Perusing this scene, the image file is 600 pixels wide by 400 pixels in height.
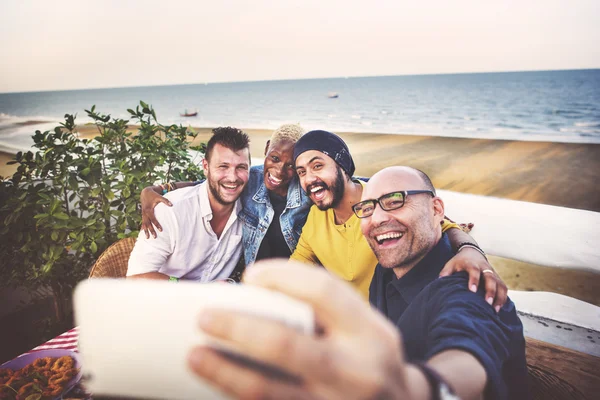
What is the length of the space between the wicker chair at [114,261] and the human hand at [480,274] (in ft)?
6.72

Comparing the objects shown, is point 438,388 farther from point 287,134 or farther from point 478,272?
point 287,134

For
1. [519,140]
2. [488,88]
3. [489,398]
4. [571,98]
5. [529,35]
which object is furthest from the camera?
[488,88]

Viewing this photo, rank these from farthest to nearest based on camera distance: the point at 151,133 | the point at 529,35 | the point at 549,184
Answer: the point at 549,184 → the point at 529,35 → the point at 151,133

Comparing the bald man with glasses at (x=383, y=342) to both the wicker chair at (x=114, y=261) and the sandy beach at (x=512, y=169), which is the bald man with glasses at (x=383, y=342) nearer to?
the wicker chair at (x=114, y=261)

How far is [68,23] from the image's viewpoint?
3908 millimetres

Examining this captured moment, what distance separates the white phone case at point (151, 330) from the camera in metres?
0.44

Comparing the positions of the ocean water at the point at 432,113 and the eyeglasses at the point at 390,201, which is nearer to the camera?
the eyeglasses at the point at 390,201

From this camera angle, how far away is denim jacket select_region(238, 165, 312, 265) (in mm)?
2357

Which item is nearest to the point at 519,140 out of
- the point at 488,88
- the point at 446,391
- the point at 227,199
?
the point at 227,199

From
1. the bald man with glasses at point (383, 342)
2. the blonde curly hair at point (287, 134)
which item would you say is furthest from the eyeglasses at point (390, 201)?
the blonde curly hair at point (287, 134)

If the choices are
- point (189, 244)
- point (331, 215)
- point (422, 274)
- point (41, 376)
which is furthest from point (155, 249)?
point (422, 274)

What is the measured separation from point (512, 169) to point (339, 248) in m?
8.31

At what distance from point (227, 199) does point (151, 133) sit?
1.08 metres

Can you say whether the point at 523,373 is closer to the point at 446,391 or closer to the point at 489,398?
the point at 489,398
